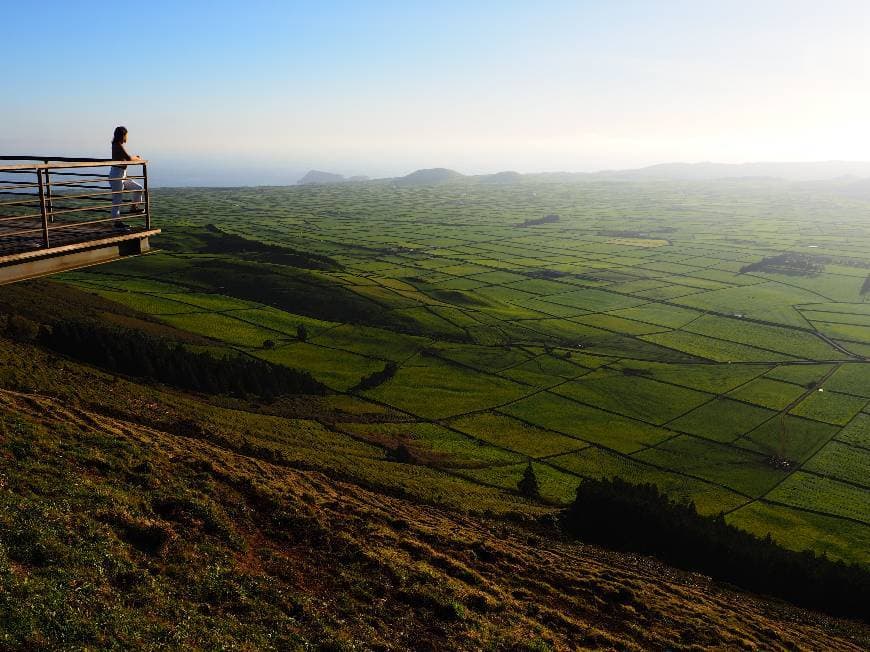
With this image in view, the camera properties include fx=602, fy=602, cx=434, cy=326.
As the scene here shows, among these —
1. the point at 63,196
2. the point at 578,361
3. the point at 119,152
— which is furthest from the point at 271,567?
the point at 578,361

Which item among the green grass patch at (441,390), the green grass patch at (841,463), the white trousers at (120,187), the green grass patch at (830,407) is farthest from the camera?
the green grass patch at (830,407)

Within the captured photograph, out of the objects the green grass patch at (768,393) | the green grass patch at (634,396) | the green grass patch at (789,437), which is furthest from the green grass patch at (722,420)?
the green grass patch at (768,393)

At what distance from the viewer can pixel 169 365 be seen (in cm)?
5816

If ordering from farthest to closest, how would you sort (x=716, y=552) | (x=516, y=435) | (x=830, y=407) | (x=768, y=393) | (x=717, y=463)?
(x=768, y=393) → (x=830, y=407) → (x=516, y=435) → (x=717, y=463) → (x=716, y=552)

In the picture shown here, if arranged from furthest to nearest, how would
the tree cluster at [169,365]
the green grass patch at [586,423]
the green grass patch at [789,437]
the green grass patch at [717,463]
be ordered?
the green grass patch at [586,423]
the green grass patch at [789,437]
the green grass patch at [717,463]
the tree cluster at [169,365]

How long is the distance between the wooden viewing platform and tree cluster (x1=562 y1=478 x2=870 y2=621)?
1231 inches

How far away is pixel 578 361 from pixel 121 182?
79.2 metres

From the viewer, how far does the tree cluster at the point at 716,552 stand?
37.5 m

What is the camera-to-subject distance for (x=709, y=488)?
56156mm

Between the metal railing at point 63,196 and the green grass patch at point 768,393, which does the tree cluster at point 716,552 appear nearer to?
the metal railing at point 63,196

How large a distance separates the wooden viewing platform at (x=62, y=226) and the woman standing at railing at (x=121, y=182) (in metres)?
0.09

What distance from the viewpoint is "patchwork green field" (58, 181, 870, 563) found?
57.5m

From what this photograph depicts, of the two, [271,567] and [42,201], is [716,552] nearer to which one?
[271,567]

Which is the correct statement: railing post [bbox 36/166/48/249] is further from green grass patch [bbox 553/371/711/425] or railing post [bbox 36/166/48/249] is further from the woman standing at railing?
green grass patch [bbox 553/371/711/425]
